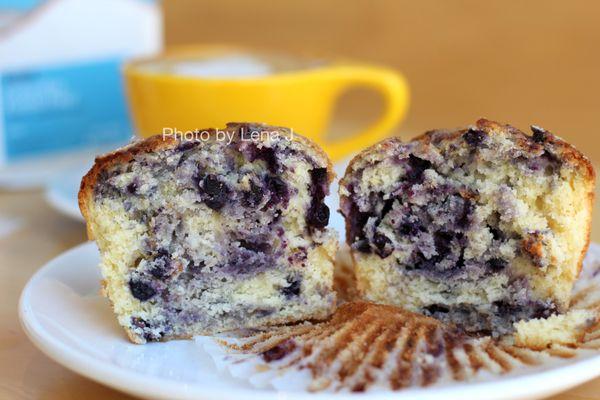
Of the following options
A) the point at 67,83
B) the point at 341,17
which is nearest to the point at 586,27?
the point at 341,17

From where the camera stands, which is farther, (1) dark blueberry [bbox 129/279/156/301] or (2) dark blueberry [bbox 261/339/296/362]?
(1) dark blueberry [bbox 129/279/156/301]

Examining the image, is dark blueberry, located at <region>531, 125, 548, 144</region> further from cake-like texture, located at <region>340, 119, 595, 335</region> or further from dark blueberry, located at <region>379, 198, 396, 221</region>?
dark blueberry, located at <region>379, 198, 396, 221</region>

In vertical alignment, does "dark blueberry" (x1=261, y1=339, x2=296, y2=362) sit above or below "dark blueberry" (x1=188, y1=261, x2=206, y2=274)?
below

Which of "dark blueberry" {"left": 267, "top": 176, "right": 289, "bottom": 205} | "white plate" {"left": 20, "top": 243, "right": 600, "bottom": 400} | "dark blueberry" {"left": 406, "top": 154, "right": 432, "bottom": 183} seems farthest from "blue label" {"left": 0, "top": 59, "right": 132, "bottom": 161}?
"dark blueberry" {"left": 406, "top": 154, "right": 432, "bottom": 183}

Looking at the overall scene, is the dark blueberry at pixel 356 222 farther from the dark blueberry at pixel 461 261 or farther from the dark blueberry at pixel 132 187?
the dark blueberry at pixel 132 187

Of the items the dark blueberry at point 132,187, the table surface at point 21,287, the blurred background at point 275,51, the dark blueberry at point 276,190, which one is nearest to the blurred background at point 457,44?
the blurred background at point 275,51

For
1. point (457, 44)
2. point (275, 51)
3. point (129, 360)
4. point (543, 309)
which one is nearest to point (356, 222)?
point (543, 309)
